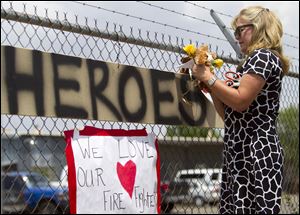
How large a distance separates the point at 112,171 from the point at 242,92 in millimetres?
823

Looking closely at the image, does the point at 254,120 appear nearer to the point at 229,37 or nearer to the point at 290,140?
the point at 229,37

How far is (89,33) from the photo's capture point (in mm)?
3807

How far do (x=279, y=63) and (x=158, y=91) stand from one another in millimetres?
807

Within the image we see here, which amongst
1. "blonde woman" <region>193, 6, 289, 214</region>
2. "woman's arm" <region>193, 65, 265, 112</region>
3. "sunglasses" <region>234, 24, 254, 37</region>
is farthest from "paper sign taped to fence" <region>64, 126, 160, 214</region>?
"sunglasses" <region>234, 24, 254, 37</region>

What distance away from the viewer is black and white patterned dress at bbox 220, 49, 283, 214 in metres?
3.36

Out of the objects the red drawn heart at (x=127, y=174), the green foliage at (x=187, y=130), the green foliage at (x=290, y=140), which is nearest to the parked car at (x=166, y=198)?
the green foliage at (x=187, y=130)

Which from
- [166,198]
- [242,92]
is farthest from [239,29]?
[166,198]

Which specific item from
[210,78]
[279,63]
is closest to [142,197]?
[210,78]

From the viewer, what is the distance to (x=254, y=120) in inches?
135

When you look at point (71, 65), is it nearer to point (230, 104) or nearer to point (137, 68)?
point (137, 68)

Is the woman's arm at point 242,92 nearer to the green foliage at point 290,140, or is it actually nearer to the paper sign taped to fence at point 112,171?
the paper sign taped to fence at point 112,171

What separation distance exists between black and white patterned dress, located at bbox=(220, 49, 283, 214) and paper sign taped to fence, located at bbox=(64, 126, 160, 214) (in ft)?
1.56

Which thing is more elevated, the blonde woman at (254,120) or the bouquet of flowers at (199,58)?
the bouquet of flowers at (199,58)

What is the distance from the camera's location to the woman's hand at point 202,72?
3489 mm
